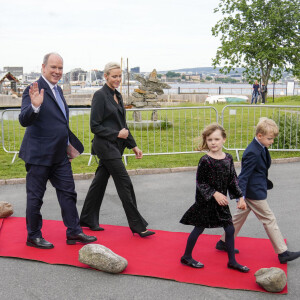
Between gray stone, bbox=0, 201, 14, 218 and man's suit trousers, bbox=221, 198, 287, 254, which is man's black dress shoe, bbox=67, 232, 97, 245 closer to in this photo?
gray stone, bbox=0, 201, 14, 218

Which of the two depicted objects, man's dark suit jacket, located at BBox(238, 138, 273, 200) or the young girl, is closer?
the young girl

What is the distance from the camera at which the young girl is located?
422 centimetres

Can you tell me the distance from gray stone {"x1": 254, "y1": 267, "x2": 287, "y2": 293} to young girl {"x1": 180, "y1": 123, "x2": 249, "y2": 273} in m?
0.36

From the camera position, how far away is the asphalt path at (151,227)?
154 inches

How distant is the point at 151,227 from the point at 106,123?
1466mm

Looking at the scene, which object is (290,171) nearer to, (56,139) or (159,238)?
(159,238)

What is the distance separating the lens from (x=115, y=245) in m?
5.03

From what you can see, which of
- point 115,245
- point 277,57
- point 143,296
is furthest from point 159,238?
point 277,57

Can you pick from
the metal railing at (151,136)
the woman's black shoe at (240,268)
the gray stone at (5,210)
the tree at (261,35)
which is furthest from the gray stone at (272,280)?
the tree at (261,35)

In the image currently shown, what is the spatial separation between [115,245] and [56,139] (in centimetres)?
133

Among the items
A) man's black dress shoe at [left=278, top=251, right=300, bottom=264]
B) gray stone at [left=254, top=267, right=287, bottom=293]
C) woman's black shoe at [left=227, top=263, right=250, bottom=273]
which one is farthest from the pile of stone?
gray stone at [left=254, top=267, right=287, bottom=293]

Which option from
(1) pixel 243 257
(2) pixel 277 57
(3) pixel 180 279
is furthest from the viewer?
(2) pixel 277 57

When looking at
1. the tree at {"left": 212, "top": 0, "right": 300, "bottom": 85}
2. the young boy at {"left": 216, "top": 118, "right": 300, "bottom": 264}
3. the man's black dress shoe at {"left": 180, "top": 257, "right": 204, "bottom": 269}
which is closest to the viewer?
the man's black dress shoe at {"left": 180, "top": 257, "right": 204, "bottom": 269}

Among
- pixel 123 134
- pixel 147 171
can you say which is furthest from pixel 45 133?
pixel 147 171
